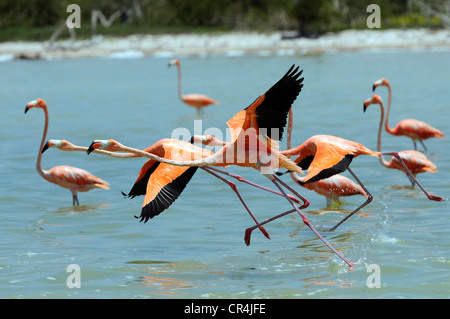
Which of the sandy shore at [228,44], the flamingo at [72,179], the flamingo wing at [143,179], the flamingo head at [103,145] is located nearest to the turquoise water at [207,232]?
the flamingo at [72,179]

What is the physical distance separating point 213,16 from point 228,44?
322 inches

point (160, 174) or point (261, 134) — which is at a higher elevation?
point (261, 134)

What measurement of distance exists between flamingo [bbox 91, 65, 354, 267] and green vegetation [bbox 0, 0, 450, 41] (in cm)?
4274

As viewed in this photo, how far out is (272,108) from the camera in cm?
584

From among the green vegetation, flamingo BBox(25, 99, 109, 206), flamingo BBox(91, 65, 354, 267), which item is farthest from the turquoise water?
the green vegetation

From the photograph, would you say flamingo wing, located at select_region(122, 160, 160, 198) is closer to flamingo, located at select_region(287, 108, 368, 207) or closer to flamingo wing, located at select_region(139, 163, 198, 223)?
flamingo wing, located at select_region(139, 163, 198, 223)

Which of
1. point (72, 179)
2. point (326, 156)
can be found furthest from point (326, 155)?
point (72, 179)

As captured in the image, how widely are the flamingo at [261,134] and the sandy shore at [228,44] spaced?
3799 centimetres

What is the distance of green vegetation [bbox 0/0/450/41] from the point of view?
49.4 meters

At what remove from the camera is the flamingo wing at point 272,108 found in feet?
18.9

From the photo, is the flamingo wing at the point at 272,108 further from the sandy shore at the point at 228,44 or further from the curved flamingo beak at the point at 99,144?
the sandy shore at the point at 228,44

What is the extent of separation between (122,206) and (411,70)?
21.4 meters

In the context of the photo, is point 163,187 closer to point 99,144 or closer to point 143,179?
point 143,179
